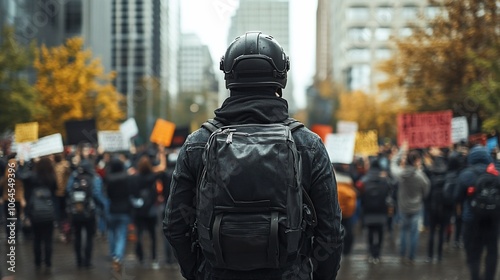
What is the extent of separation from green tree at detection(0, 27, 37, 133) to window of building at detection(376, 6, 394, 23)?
3085 inches

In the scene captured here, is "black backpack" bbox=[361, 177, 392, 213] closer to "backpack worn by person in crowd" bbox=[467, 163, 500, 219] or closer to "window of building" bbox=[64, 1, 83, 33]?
"backpack worn by person in crowd" bbox=[467, 163, 500, 219]

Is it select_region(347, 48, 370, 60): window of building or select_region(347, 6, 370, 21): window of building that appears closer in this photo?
select_region(347, 6, 370, 21): window of building

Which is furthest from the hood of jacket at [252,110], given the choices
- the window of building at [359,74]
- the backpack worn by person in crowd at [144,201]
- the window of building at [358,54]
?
the window of building at [358,54]

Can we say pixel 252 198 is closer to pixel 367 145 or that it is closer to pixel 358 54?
pixel 367 145

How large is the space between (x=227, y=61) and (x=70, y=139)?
1259cm

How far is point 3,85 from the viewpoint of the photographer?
2602 cm

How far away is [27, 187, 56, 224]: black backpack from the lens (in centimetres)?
1096

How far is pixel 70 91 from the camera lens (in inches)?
1441

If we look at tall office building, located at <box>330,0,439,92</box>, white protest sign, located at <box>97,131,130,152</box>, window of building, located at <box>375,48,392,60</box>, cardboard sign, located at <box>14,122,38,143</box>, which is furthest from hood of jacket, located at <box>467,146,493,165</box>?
window of building, located at <box>375,48,392,60</box>

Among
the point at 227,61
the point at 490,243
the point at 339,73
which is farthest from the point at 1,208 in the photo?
the point at 339,73

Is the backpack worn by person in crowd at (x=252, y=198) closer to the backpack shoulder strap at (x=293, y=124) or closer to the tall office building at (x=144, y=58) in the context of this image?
the backpack shoulder strap at (x=293, y=124)

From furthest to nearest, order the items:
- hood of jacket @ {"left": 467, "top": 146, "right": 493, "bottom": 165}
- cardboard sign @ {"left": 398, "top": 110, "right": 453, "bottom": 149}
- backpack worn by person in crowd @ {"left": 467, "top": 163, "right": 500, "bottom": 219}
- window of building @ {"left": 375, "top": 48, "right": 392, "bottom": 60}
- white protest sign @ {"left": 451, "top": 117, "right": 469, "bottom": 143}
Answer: window of building @ {"left": 375, "top": 48, "right": 392, "bottom": 60} → white protest sign @ {"left": 451, "top": 117, "right": 469, "bottom": 143} → cardboard sign @ {"left": 398, "top": 110, "right": 453, "bottom": 149} → hood of jacket @ {"left": 467, "top": 146, "right": 493, "bottom": 165} → backpack worn by person in crowd @ {"left": 467, "top": 163, "right": 500, "bottom": 219}

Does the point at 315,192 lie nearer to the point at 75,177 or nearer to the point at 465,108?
the point at 75,177

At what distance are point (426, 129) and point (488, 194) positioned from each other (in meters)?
6.68
